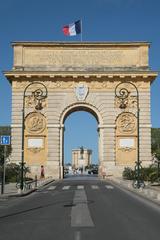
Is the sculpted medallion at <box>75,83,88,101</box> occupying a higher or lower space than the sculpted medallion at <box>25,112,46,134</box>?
higher

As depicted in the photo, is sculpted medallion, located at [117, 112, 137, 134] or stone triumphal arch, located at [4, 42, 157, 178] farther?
sculpted medallion, located at [117, 112, 137, 134]

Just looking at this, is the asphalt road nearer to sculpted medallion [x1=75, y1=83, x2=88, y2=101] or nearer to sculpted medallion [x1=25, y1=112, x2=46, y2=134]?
sculpted medallion [x1=25, y1=112, x2=46, y2=134]

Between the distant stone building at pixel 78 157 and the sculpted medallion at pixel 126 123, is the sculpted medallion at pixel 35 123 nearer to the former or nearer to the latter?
the sculpted medallion at pixel 126 123

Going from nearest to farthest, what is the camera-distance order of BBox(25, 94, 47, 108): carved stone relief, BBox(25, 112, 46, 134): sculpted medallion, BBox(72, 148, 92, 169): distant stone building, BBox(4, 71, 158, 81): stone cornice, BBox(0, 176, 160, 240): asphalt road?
BBox(0, 176, 160, 240): asphalt road
BBox(4, 71, 158, 81): stone cornice
BBox(25, 112, 46, 134): sculpted medallion
BBox(25, 94, 47, 108): carved stone relief
BBox(72, 148, 92, 169): distant stone building

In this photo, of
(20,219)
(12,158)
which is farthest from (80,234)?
(12,158)

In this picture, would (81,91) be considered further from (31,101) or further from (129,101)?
(31,101)

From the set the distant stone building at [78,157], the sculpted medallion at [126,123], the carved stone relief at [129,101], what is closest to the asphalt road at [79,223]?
the sculpted medallion at [126,123]

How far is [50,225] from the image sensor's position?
1484 centimetres

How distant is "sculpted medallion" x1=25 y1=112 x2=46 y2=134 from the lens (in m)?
56.9

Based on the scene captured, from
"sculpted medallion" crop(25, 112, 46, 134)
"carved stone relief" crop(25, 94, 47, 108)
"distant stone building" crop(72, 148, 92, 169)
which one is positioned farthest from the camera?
"distant stone building" crop(72, 148, 92, 169)

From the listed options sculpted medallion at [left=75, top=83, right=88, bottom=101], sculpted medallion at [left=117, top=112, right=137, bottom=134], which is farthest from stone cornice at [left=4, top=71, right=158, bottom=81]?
sculpted medallion at [left=117, top=112, right=137, bottom=134]

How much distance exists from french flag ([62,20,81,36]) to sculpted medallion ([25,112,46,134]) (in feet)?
32.3

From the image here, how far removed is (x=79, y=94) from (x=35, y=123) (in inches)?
228

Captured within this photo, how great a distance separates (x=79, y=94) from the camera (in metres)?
57.0
